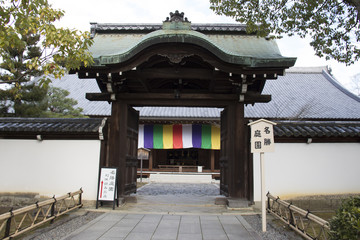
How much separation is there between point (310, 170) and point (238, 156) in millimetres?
2063

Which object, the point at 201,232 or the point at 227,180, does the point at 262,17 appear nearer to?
the point at 227,180

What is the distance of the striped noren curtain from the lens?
19.1 metres

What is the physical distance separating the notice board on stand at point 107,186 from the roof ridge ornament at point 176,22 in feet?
13.2

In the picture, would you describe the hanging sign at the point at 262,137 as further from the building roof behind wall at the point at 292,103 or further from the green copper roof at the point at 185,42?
the building roof behind wall at the point at 292,103

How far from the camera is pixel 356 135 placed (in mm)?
7621

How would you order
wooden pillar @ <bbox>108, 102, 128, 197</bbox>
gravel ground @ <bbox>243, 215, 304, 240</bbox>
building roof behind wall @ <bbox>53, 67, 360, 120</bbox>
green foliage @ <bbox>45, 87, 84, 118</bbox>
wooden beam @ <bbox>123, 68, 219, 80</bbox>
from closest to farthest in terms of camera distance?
gravel ground @ <bbox>243, 215, 304, 240</bbox>, wooden beam @ <bbox>123, 68, 219, 80</bbox>, wooden pillar @ <bbox>108, 102, 128, 197</bbox>, green foliage @ <bbox>45, 87, 84, 118</bbox>, building roof behind wall @ <bbox>53, 67, 360, 120</bbox>

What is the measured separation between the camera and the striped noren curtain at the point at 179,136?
62.6 feet

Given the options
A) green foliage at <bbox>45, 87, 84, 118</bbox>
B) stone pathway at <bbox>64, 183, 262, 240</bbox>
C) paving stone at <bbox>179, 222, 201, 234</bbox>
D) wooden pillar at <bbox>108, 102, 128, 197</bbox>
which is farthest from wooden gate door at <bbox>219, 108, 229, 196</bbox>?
green foliage at <bbox>45, 87, 84, 118</bbox>

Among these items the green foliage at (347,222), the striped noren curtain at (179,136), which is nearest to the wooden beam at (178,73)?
the green foliage at (347,222)

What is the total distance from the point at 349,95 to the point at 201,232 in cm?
2065

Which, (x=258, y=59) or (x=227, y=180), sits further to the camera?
(x=227, y=180)

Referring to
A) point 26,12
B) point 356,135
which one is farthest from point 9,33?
point 356,135

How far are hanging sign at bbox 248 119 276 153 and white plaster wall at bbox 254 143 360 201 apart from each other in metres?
2.15

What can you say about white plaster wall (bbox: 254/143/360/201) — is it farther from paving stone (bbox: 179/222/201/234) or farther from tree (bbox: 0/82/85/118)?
tree (bbox: 0/82/85/118)
